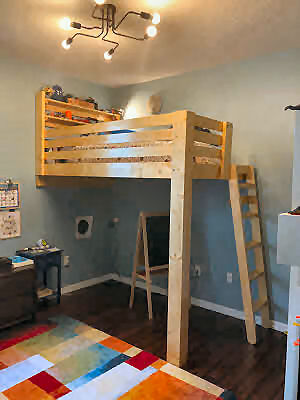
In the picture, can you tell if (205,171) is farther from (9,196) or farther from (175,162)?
(9,196)

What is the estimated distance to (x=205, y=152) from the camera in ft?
8.73

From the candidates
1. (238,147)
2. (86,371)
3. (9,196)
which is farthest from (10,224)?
(238,147)

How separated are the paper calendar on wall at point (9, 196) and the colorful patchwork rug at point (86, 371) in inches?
49.7

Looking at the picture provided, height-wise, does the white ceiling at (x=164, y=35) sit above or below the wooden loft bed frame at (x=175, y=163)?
above

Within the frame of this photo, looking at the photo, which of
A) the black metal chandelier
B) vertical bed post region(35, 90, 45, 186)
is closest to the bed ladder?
the black metal chandelier

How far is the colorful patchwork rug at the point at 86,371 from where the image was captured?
2.18m

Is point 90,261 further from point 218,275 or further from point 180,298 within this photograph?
point 180,298

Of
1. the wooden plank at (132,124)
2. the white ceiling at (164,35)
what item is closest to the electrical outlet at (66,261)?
the wooden plank at (132,124)

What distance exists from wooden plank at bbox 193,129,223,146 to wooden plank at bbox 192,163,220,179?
19 cm

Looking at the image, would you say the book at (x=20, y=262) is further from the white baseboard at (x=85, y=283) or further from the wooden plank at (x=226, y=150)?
the wooden plank at (x=226, y=150)

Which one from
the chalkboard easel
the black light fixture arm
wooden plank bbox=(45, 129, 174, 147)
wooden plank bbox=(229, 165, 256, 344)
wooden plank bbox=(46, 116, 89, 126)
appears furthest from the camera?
wooden plank bbox=(46, 116, 89, 126)

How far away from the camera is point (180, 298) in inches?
98.2

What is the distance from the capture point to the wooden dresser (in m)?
3.00

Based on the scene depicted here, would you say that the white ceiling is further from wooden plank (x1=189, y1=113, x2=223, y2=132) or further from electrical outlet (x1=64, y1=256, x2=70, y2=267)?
electrical outlet (x1=64, y1=256, x2=70, y2=267)
